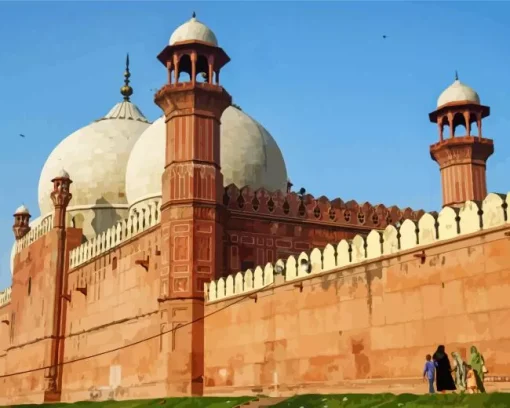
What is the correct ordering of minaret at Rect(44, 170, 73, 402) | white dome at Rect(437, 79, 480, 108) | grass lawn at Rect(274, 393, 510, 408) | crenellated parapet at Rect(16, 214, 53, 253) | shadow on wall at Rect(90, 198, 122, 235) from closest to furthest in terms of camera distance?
grass lawn at Rect(274, 393, 510, 408), white dome at Rect(437, 79, 480, 108), minaret at Rect(44, 170, 73, 402), crenellated parapet at Rect(16, 214, 53, 253), shadow on wall at Rect(90, 198, 122, 235)

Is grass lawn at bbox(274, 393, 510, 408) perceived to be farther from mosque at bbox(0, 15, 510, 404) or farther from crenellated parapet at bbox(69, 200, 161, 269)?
crenellated parapet at bbox(69, 200, 161, 269)

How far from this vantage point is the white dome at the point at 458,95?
802 inches

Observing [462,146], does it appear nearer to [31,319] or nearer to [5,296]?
[31,319]

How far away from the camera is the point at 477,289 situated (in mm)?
11188

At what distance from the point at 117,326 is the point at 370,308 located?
30.2 ft

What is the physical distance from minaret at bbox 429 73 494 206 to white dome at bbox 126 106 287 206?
471 cm

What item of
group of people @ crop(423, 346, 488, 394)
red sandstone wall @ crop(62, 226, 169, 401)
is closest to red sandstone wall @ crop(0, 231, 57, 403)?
red sandstone wall @ crop(62, 226, 169, 401)

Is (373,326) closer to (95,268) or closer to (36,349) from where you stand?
(95,268)

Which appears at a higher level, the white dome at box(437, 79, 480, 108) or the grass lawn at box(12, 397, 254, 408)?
the white dome at box(437, 79, 480, 108)

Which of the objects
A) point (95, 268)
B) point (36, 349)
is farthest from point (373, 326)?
point (36, 349)

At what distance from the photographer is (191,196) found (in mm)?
17203

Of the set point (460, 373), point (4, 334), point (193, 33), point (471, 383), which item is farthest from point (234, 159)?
point (4, 334)

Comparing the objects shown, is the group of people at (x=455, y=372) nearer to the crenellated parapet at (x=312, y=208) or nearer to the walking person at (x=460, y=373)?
the walking person at (x=460, y=373)

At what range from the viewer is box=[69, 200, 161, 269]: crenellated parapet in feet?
63.1
